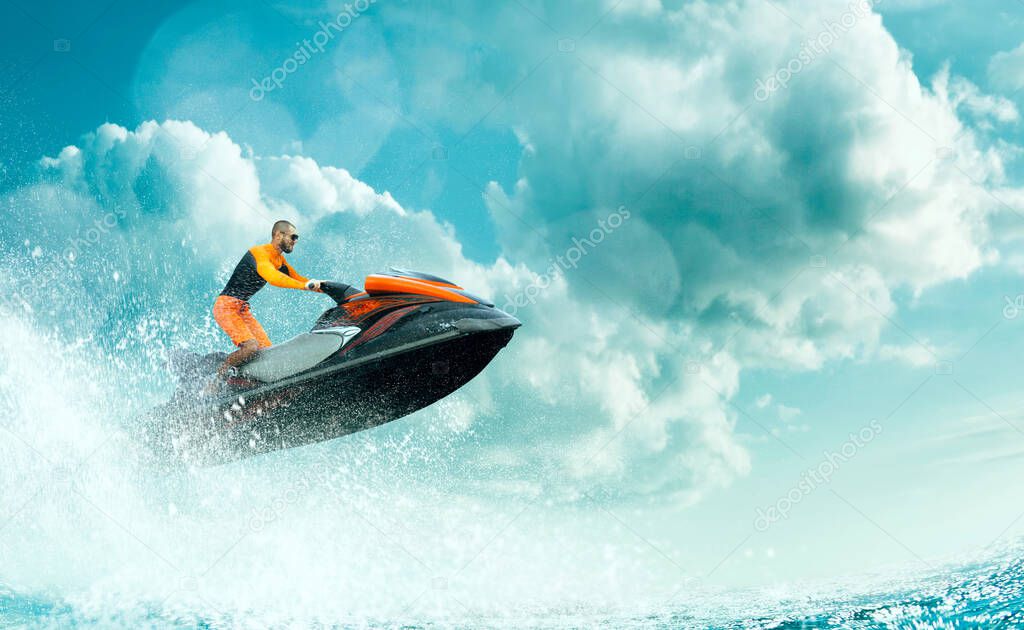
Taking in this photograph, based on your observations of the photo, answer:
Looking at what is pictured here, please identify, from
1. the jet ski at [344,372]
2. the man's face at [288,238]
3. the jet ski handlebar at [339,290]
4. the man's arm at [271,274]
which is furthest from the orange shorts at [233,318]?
the jet ski handlebar at [339,290]

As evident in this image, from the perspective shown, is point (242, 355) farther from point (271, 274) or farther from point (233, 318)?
point (271, 274)

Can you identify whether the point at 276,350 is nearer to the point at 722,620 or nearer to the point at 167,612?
the point at 167,612

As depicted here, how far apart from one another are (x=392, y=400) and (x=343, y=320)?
1233mm

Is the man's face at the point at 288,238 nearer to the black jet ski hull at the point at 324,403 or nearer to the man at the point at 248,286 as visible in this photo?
the man at the point at 248,286

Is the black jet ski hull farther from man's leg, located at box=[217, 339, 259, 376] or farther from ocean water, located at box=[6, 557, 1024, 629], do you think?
ocean water, located at box=[6, 557, 1024, 629]

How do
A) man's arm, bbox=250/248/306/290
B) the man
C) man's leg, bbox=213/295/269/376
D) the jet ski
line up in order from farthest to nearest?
1. man's leg, bbox=213/295/269/376
2. the man
3. man's arm, bbox=250/248/306/290
4. the jet ski

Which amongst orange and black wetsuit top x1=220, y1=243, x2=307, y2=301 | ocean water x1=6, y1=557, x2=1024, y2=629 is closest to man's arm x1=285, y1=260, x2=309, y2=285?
orange and black wetsuit top x1=220, y1=243, x2=307, y2=301

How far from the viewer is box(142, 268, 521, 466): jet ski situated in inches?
260

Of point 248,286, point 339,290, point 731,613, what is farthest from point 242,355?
point 731,613

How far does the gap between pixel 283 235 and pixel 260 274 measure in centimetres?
61

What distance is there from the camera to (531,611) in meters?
13.1

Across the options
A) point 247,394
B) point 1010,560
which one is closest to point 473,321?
point 247,394

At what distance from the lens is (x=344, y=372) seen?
6.89m

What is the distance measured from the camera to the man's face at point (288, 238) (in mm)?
7371
